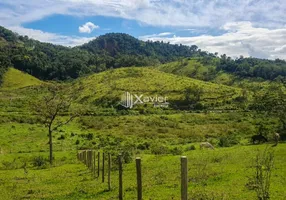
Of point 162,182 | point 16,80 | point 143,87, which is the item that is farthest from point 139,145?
point 16,80

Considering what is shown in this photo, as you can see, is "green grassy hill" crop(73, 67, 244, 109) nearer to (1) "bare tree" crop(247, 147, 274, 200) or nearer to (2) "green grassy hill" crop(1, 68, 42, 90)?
(2) "green grassy hill" crop(1, 68, 42, 90)

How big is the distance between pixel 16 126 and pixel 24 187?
49.6 m

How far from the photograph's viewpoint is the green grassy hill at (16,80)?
158 metres

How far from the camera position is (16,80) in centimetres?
16562

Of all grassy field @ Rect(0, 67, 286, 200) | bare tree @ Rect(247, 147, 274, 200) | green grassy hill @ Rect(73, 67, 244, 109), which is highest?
green grassy hill @ Rect(73, 67, 244, 109)

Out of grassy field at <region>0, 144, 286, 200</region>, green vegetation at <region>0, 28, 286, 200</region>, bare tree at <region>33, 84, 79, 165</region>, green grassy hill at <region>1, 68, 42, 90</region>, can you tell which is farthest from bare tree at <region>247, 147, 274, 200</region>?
green grassy hill at <region>1, 68, 42, 90</region>

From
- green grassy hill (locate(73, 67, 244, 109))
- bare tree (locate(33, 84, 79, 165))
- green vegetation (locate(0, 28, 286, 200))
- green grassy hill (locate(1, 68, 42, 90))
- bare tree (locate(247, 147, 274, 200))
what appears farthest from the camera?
green grassy hill (locate(1, 68, 42, 90))

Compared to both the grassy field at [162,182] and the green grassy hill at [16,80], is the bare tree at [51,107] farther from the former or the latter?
the green grassy hill at [16,80]

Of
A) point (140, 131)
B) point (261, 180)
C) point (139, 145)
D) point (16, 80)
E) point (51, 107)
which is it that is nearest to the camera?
point (261, 180)

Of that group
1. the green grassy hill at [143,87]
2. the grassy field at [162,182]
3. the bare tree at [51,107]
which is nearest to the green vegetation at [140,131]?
the grassy field at [162,182]

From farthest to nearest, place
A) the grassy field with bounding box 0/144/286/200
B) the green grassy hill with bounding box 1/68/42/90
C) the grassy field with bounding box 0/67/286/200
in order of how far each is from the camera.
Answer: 1. the green grassy hill with bounding box 1/68/42/90
2. the grassy field with bounding box 0/67/286/200
3. the grassy field with bounding box 0/144/286/200

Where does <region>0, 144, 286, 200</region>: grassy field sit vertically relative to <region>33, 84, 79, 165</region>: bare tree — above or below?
below

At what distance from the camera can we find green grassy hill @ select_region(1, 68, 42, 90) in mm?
158500

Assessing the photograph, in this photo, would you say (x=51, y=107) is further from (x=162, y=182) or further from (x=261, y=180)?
(x=261, y=180)
